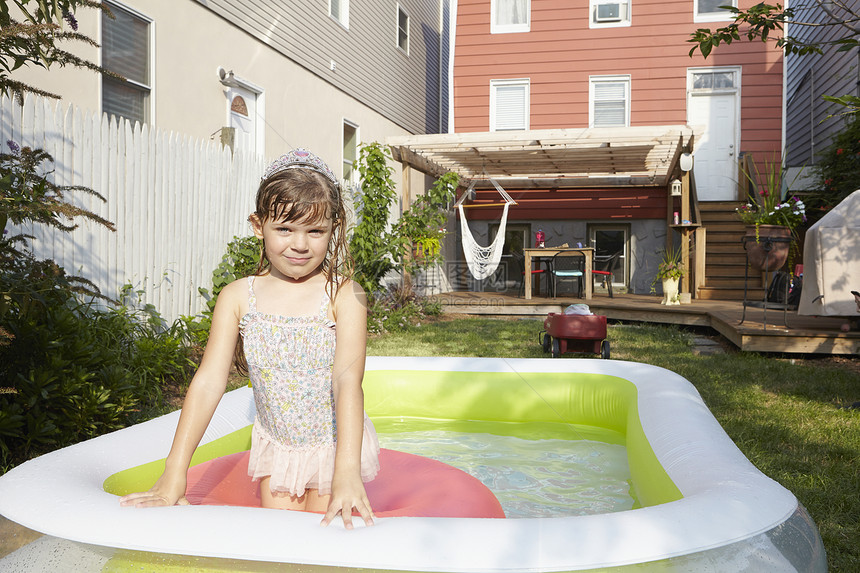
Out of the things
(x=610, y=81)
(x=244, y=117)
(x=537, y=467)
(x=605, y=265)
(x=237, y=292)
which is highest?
(x=610, y=81)

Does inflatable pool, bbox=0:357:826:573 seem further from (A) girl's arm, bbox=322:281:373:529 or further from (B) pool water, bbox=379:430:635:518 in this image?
(B) pool water, bbox=379:430:635:518

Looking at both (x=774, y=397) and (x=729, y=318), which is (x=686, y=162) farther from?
(x=774, y=397)

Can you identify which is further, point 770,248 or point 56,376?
point 770,248

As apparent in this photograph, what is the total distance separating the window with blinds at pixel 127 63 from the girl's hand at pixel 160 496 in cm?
466

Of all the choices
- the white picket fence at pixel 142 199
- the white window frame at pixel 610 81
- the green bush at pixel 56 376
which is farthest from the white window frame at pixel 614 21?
the green bush at pixel 56 376

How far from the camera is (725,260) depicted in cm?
1061

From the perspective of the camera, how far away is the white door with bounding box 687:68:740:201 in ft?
38.4

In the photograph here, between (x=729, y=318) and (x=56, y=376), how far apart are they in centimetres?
622

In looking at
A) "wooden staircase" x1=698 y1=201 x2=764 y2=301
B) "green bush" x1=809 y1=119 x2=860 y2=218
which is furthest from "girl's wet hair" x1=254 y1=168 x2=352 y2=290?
"wooden staircase" x1=698 y1=201 x2=764 y2=301

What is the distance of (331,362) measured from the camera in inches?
76.9

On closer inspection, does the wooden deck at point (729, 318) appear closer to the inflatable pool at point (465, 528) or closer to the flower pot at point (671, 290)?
the flower pot at point (671, 290)

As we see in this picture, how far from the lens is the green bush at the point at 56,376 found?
107 inches

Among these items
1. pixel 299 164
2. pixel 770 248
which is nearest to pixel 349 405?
pixel 299 164

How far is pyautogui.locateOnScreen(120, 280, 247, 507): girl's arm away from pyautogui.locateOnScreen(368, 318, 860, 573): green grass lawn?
197 cm
